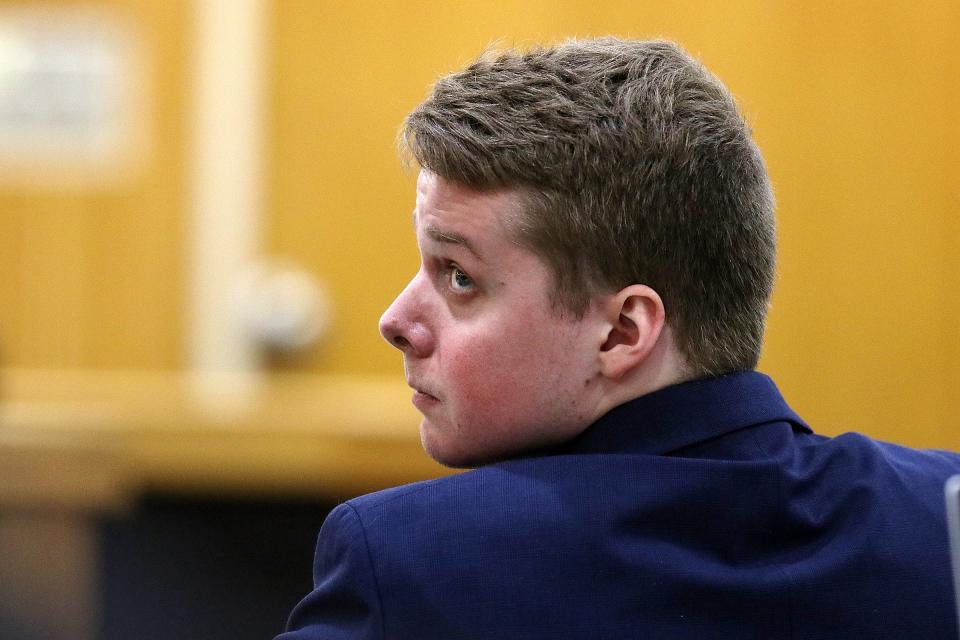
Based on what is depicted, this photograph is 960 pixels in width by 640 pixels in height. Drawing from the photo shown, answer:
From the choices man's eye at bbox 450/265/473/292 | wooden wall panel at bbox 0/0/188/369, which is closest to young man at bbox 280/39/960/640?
man's eye at bbox 450/265/473/292

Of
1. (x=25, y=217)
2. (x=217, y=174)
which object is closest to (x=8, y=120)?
(x=25, y=217)

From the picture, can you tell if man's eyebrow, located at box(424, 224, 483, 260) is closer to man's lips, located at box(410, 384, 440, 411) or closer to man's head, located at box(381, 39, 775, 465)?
man's head, located at box(381, 39, 775, 465)

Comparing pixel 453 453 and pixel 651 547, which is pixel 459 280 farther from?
pixel 651 547

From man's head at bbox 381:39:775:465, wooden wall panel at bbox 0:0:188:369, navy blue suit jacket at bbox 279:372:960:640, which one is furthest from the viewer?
wooden wall panel at bbox 0:0:188:369

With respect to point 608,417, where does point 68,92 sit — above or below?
above

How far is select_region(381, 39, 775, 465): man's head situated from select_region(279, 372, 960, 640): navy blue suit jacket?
0.06 m

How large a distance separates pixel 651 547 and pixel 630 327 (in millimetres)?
Result: 191

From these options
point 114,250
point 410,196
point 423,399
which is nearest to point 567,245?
point 423,399

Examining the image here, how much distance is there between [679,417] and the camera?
3.26 feet

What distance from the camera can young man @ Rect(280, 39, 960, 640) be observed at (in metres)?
0.90

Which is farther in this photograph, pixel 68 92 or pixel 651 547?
pixel 68 92

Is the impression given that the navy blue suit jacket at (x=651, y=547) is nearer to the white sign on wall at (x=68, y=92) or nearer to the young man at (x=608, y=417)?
the young man at (x=608, y=417)

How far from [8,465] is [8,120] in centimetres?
99

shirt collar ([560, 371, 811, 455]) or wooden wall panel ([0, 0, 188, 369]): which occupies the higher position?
shirt collar ([560, 371, 811, 455])
